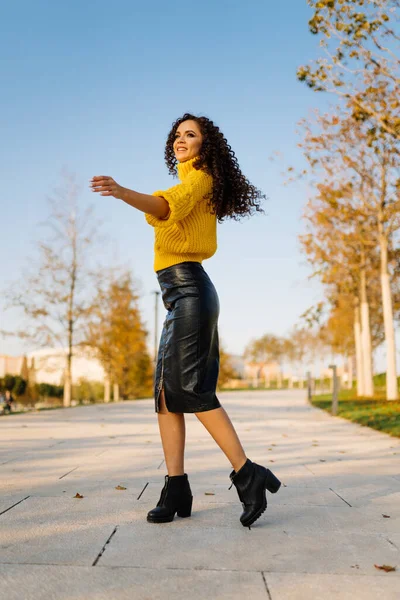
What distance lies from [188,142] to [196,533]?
198 centimetres

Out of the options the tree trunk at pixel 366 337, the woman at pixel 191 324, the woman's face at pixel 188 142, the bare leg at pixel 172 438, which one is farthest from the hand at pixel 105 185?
the tree trunk at pixel 366 337

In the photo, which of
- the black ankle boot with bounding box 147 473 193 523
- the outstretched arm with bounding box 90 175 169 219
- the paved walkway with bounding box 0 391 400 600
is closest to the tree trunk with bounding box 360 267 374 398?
the paved walkway with bounding box 0 391 400 600

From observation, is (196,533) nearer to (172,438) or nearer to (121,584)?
(172,438)

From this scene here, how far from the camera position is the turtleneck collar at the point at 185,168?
3275 mm

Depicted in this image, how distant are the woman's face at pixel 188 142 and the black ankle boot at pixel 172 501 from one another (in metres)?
1.69

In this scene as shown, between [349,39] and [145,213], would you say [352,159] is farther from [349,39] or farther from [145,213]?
[145,213]

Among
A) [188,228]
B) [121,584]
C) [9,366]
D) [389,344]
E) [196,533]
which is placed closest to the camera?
[121,584]

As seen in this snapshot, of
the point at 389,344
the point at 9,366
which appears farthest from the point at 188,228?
the point at 9,366

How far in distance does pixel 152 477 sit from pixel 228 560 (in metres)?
2.23

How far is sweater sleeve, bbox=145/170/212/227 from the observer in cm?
288

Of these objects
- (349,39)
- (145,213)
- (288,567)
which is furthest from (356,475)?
(349,39)

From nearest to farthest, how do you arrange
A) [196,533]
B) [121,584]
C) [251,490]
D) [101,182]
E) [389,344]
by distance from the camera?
[121,584] < [101,182] < [196,533] < [251,490] < [389,344]

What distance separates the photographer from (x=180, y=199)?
2898 mm

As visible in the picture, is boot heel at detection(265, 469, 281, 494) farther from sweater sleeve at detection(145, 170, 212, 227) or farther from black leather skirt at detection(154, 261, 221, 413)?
sweater sleeve at detection(145, 170, 212, 227)
